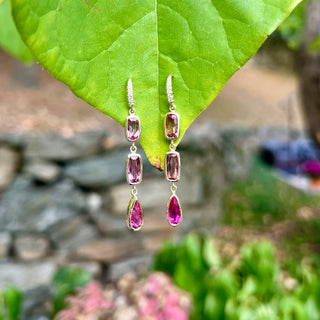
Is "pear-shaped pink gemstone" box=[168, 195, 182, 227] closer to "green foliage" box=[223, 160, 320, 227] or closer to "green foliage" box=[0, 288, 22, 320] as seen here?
"green foliage" box=[0, 288, 22, 320]

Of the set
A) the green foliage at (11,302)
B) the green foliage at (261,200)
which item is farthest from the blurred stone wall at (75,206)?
the green foliage at (261,200)

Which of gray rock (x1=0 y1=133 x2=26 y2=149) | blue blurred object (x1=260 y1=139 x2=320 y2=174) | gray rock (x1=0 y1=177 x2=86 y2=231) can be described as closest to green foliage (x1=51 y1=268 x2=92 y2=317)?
gray rock (x1=0 y1=177 x2=86 y2=231)

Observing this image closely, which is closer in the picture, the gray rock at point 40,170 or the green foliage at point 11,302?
the green foliage at point 11,302

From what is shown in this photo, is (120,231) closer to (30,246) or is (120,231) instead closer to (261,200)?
(30,246)

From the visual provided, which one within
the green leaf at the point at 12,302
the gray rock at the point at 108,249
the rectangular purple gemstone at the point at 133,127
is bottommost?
the green leaf at the point at 12,302

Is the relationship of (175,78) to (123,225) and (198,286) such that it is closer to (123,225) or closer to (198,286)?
(198,286)

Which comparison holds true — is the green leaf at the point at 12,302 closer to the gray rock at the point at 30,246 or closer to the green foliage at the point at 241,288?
the gray rock at the point at 30,246

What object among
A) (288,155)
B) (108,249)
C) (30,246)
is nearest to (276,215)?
(288,155)
